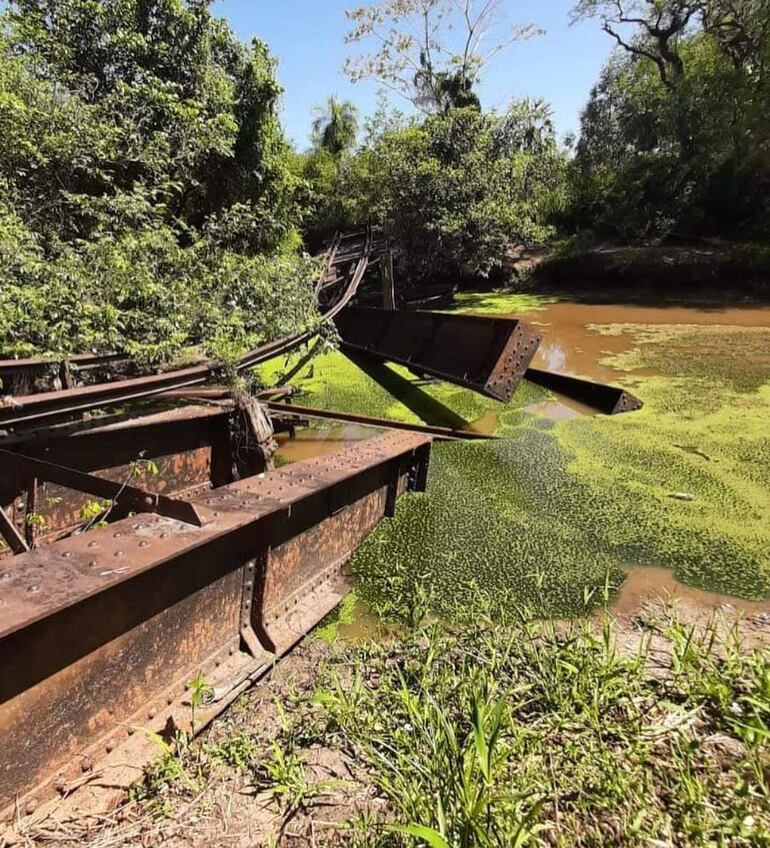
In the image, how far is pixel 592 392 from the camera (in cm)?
679

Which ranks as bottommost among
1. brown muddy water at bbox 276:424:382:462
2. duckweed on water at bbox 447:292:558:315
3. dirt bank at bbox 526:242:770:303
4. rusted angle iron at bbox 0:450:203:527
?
brown muddy water at bbox 276:424:382:462

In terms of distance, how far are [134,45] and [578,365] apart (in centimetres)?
920

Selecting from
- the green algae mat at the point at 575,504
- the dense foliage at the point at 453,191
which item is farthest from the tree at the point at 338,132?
the green algae mat at the point at 575,504

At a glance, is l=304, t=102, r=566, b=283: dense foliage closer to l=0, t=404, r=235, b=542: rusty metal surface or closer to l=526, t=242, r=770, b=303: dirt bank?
l=526, t=242, r=770, b=303: dirt bank

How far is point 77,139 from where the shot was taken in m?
6.63

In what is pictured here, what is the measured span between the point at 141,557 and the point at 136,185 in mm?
5730

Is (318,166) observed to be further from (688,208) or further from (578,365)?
(578,365)

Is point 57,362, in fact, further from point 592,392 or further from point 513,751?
point 592,392

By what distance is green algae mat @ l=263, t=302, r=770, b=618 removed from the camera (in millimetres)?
3139

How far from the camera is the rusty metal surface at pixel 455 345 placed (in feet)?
18.0

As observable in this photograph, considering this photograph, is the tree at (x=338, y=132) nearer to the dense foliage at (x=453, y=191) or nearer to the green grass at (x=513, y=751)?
the dense foliage at (x=453, y=191)

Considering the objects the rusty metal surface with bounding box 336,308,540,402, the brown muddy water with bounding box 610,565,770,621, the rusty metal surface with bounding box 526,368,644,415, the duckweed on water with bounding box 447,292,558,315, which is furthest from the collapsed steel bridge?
the duckweed on water with bounding box 447,292,558,315

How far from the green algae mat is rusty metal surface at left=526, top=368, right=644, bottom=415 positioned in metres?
0.21

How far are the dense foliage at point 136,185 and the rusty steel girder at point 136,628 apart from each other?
7.10ft
